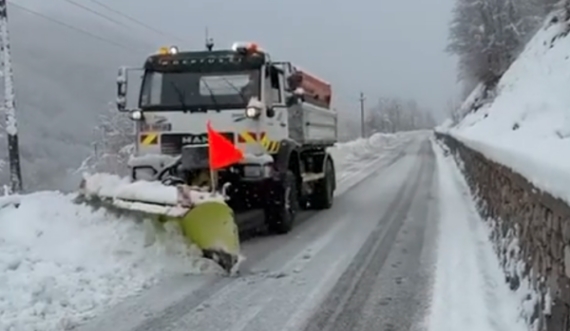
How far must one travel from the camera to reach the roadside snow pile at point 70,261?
5943 millimetres

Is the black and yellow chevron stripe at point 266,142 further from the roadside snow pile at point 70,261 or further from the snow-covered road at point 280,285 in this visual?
the roadside snow pile at point 70,261

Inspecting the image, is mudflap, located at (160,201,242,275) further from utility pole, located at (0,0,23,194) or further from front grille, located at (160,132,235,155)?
utility pole, located at (0,0,23,194)

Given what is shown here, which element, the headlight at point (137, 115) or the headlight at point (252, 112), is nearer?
the headlight at point (252, 112)

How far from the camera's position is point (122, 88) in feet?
33.4

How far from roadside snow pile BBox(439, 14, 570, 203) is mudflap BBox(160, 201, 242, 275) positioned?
2.94 metres

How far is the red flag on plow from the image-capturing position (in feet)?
29.9

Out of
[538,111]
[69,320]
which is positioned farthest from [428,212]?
[538,111]

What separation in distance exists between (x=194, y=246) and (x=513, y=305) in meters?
3.40

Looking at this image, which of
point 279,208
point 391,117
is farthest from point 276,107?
point 391,117

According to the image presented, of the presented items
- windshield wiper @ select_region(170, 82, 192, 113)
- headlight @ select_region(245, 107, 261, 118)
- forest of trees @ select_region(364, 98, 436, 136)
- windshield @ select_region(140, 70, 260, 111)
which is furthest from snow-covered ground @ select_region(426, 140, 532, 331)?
Answer: forest of trees @ select_region(364, 98, 436, 136)

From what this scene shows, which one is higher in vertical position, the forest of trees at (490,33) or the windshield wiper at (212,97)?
the forest of trees at (490,33)

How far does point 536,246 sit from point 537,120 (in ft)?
59.7

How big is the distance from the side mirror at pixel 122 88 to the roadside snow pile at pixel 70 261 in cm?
183

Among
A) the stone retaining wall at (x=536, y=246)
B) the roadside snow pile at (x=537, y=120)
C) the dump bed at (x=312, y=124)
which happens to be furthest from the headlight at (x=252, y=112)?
the stone retaining wall at (x=536, y=246)
